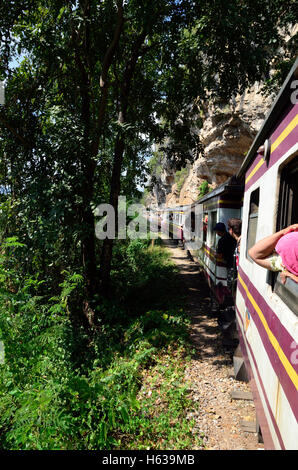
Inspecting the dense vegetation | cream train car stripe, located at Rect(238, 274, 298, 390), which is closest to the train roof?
cream train car stripe, located at Rect(238, 274, 298, 390)

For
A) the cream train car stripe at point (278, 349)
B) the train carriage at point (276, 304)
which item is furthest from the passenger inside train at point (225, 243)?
the cream train car stripe at point (278, 349)

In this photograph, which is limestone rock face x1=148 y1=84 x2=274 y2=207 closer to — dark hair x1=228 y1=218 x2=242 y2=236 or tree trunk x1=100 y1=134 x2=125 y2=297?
tree trunk x1=100 y1=134 x2=125 y2=297

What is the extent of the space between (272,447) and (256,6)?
7.22 meters

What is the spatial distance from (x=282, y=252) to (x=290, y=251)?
0.20 feet

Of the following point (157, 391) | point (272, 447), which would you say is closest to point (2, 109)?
point (157, 391)

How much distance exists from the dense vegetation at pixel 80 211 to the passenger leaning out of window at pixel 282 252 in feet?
7.44

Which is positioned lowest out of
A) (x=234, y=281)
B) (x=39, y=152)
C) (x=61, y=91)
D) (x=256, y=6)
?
(x=234, y=281)

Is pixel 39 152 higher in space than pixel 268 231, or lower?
higher

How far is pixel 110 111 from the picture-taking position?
8.02 metres

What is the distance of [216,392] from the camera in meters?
3.81

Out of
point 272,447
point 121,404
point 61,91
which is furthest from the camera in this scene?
point 61,91

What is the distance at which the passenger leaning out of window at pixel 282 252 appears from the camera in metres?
1.72

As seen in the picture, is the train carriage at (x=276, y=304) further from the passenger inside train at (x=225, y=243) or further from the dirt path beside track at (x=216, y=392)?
the passenger inside train at (x=225, y=243)

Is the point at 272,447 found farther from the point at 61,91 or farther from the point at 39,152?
the point at 61,91
